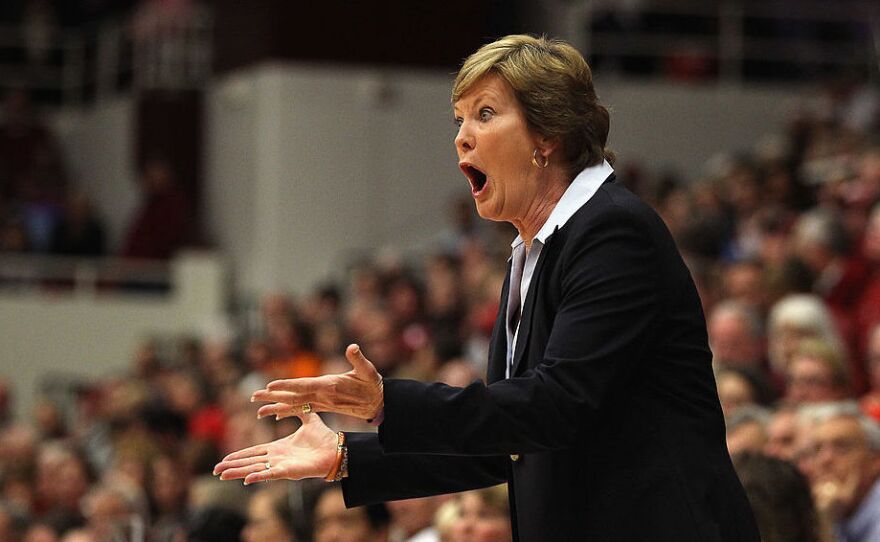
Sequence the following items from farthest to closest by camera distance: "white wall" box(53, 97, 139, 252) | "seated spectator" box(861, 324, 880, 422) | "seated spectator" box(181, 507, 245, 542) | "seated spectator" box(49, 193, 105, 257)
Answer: "white wall" box(53, 97, 139, 252)
"seated spectator" box(49, 193, 105, 257)
"seated spectator" box(861, 324, 880, 422)
"seated spectator" box(181, 507, 245, 542)

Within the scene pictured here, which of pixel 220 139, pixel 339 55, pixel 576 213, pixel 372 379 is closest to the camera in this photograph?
pixel 372 379

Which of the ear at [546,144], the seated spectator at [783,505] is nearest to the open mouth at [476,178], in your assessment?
the ear at [546,144]

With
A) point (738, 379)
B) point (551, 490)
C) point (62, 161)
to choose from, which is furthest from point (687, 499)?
point (62, 161)

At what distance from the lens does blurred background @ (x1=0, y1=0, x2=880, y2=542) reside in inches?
318

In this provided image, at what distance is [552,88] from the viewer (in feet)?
7.64

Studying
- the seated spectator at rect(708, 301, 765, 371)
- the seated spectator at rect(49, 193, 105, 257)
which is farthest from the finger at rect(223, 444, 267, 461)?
the seated spectator at rect(49, 193, 105, 257)

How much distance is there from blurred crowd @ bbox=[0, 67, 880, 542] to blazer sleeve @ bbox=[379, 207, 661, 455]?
1.33m

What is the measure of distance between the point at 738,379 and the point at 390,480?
9.15 feet

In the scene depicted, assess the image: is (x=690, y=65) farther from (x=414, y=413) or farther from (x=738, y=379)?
(x=414, y=413)

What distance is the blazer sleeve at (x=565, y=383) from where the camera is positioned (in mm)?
2158

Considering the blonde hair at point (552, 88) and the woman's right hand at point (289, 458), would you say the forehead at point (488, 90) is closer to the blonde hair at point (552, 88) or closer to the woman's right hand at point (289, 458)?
the blonde hair at point (552, 88)

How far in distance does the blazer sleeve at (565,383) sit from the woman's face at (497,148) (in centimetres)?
18

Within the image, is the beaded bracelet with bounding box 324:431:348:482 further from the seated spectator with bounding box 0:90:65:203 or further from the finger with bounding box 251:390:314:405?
the seated spectator with bounding box 0:90:65:203

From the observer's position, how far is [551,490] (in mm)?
2318
